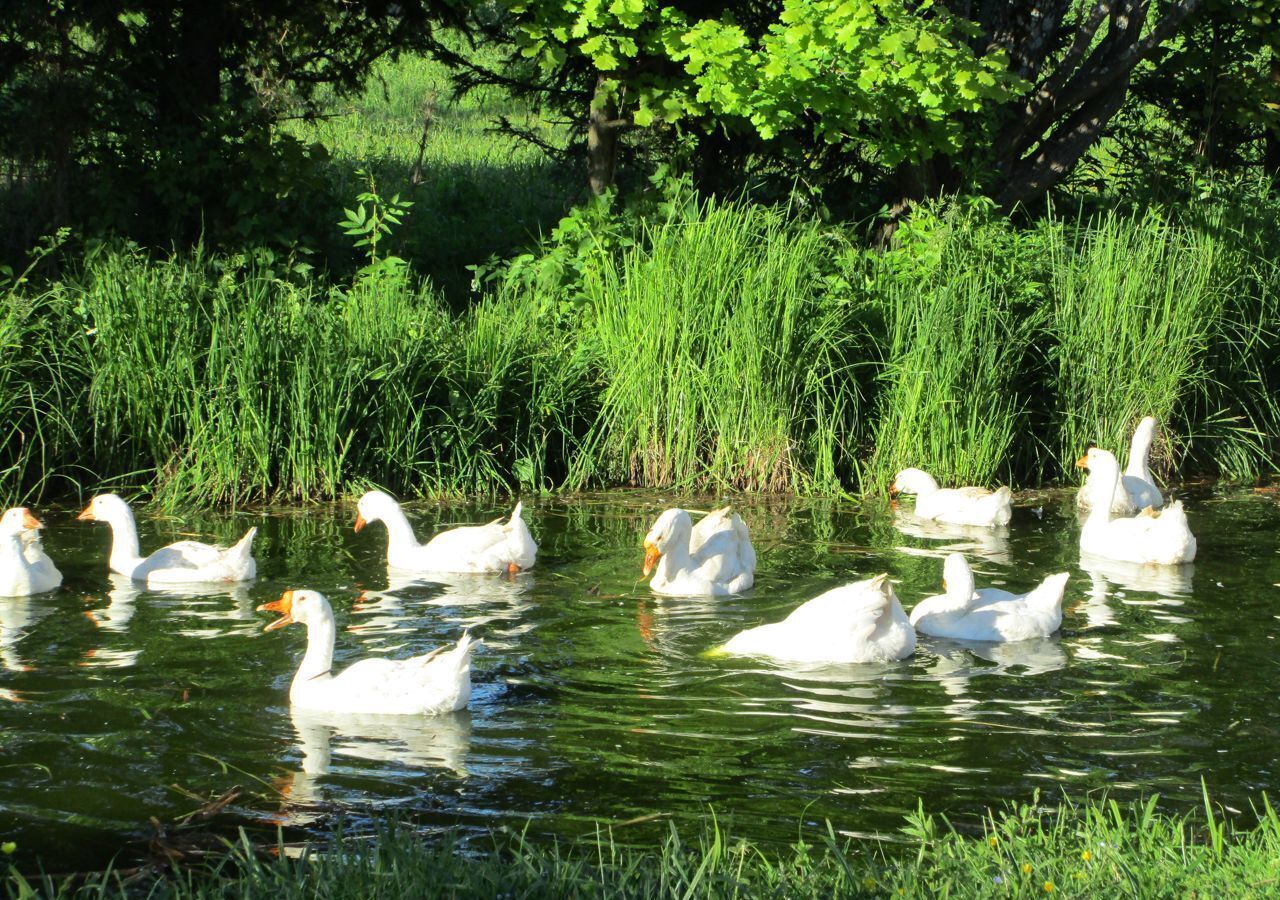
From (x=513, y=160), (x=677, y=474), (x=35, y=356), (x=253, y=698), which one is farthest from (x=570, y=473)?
(x=513, y=160)

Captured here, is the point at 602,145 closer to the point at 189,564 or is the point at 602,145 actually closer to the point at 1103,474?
the point at 1103,474

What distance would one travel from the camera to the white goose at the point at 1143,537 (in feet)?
31.1

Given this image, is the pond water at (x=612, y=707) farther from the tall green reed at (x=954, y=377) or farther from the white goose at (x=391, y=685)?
the tall green reed at (x=954, y=377)

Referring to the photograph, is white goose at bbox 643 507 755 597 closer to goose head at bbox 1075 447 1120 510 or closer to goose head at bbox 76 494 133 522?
goose head at bbox 1075 447 1120 510

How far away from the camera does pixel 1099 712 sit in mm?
6559

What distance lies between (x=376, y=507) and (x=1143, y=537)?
185 inches

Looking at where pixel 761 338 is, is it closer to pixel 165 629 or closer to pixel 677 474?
pixel 677 474

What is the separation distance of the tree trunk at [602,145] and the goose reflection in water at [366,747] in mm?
9475

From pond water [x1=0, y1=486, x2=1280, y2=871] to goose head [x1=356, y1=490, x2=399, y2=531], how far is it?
221 millimetres

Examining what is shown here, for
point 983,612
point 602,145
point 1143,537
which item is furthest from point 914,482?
point 602,145

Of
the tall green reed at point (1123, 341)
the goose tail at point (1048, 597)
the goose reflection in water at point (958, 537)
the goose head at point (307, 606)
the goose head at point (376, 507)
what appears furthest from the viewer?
the tall green reed at point (1123, 341)

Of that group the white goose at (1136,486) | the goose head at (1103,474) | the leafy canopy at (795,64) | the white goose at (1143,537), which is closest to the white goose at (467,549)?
the white goose at (1143,537)

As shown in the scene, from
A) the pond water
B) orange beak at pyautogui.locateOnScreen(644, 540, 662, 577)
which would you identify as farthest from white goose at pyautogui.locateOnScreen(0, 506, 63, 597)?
orange beak at pyautogui.locateOnScreen(644, 540, 662, 577)

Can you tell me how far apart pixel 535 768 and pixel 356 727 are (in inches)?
38.7
